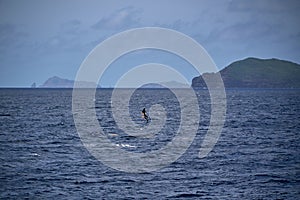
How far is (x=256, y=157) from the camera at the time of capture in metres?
49.4

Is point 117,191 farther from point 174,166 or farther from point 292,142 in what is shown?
point 292,142

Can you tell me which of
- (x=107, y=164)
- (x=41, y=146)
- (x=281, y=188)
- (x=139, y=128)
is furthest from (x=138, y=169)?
(x=139, y=128)

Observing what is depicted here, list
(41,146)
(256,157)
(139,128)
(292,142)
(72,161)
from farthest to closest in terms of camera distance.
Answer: (139,128), (292,142), (41,146), (256,157), (72,161)

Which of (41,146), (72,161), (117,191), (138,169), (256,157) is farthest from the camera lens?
(41,146)


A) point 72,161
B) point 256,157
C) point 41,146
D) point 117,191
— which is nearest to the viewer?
point 117,191

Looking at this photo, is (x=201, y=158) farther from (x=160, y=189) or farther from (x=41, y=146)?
(x=41, y=146)

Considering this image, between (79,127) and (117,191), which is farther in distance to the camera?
(79,127)

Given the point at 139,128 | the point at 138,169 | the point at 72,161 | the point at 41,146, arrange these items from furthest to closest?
1. the point at 139,128
2. the point at 41,146
3. the point at 72,161
4. the point at 138,169

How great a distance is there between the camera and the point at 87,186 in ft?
120

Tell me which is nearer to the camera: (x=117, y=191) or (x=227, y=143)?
(x=117, y=191)

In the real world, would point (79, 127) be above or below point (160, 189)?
above

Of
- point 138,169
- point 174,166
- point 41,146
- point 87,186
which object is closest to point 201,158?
point 174,166

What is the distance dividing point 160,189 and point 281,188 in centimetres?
944

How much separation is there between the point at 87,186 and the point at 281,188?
49.2 feet
